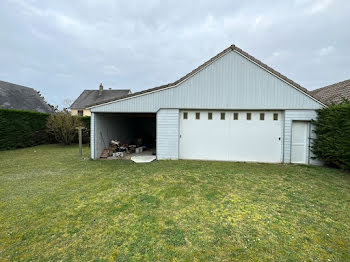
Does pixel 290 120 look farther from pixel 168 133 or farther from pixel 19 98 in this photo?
pixel 19 98

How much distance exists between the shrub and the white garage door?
931cm

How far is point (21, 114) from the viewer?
10.4 metres

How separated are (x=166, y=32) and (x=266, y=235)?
1352cm

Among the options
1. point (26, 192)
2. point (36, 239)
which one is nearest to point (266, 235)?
point (36, 239)

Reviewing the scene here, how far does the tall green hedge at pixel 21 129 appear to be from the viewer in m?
9.48

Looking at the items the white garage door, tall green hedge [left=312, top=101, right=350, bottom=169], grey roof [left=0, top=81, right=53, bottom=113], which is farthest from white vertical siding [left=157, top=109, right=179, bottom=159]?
grey roof [left=0, top=81, right=53, bottom=113]

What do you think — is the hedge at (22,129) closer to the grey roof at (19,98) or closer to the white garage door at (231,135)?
the grey roof at (19,98)

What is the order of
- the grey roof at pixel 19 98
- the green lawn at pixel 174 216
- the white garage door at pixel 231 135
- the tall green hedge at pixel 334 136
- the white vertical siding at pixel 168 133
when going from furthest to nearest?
the grey roof at pixel 19 98, the white vertical siding at pixel 168 133, the white garage door at pixel 231 135, the tall green hedge at pixel 334 136, the green lawn at pixel 174 216

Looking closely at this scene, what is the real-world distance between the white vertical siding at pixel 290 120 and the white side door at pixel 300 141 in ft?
0.63

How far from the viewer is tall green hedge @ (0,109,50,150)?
31.1 ft

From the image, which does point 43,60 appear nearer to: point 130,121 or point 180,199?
point 130,121

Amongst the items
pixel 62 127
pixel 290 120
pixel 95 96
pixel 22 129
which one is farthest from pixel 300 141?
pixel 95 96

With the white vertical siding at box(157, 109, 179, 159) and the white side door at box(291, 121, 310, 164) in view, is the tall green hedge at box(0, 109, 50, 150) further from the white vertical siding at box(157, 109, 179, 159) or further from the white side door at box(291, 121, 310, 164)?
the white side door at box(291, 121, 310, 164)

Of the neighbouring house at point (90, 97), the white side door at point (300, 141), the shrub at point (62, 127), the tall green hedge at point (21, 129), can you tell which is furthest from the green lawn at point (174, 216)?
the neighbouring house at point (90, 97)
